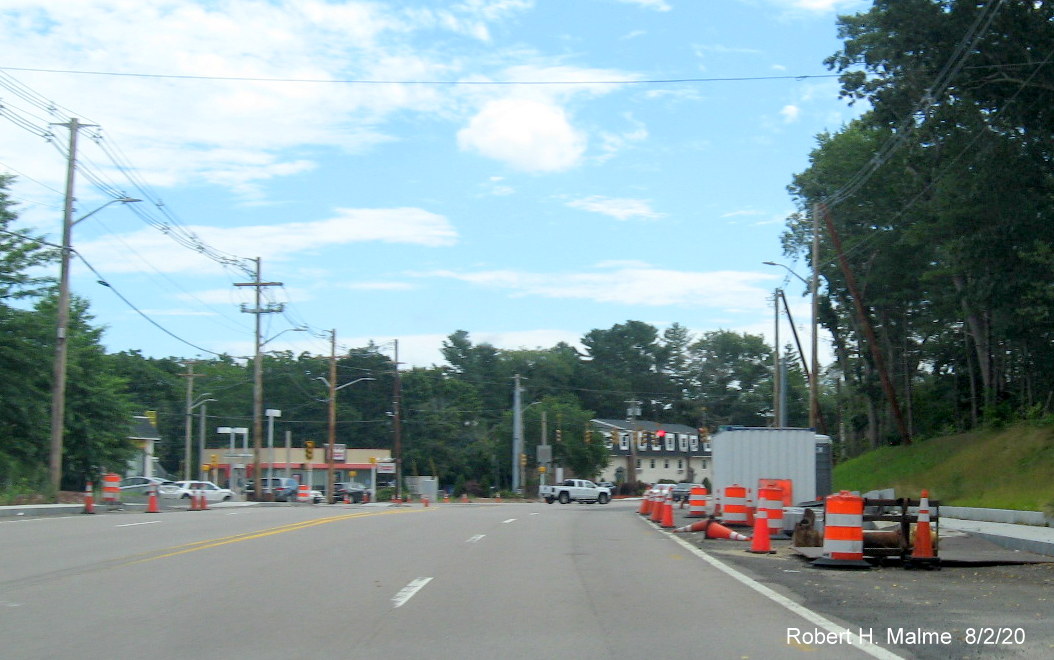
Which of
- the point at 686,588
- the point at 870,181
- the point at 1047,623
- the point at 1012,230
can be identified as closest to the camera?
the point at 1047,623

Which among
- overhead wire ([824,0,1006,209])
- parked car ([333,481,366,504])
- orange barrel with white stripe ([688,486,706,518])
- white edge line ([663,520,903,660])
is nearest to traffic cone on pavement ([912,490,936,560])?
white edge line ([663,520,903,660])

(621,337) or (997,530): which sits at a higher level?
(621,337)

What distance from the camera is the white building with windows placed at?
10212 centimetres

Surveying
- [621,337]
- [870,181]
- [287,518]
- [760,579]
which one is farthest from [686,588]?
[621,337]

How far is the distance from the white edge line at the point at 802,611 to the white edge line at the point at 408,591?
3944 mm

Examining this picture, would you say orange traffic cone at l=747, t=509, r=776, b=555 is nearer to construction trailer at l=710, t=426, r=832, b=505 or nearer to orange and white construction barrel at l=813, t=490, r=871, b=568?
orange and white construction barrel at l=813, t=490, r=871, b=568

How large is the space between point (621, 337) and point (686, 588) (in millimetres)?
118834

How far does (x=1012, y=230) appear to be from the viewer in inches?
1249

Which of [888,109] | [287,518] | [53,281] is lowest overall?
[287,518]

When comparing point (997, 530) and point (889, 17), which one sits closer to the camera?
point (997, 530)

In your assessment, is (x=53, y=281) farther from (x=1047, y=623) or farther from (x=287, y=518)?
(x=1047, y=623)

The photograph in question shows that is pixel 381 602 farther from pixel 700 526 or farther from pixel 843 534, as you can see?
pixel 700 526

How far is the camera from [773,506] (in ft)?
68.0

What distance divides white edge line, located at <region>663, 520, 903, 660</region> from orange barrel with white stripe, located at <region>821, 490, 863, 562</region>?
1.47 m
